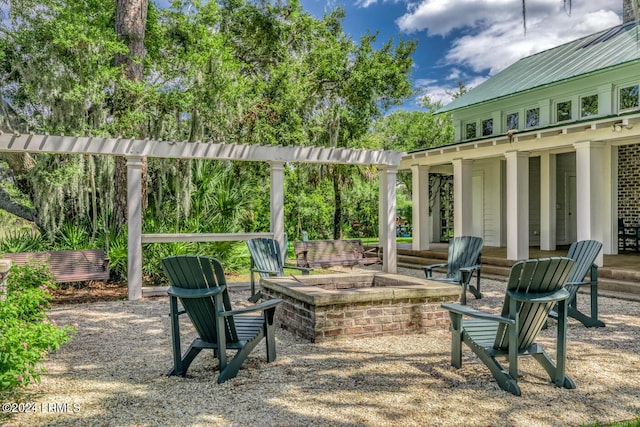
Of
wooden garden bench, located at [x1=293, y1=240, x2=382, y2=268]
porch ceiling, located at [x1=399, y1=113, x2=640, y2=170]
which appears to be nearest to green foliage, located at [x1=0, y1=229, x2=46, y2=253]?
wooden garden bench, located at [x1=293, y1=240, x2=382, y2=268]

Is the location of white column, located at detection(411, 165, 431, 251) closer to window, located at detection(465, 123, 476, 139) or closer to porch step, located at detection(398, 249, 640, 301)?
porch step, located at detection(398, 249, 640, 301)

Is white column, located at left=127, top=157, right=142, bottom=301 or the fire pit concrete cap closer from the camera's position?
the fire pit concrete cap

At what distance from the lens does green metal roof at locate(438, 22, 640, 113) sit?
31.7ft

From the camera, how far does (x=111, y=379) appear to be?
11.0 feet

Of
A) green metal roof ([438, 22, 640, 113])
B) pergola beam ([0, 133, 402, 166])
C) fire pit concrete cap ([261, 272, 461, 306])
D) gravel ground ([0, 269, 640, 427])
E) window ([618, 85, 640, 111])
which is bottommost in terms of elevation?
gravel ground ([0, 269, 640, 427])

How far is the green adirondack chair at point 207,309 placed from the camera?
3195mm

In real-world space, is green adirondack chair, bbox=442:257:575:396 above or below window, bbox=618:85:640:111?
below

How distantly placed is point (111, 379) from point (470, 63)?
31572 millimetres

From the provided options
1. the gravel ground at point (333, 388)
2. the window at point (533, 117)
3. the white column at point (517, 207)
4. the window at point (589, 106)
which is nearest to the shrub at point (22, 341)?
the gravel ground at point (333, 388)

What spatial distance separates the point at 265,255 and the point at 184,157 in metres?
1.96

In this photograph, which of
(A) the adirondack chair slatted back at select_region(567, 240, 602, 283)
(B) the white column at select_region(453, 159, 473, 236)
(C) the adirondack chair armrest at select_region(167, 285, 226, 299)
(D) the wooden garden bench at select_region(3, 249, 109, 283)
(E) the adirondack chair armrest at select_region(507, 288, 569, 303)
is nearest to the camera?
(E) the adirondack chair armrest at select_region(507, 288, 569, 303)

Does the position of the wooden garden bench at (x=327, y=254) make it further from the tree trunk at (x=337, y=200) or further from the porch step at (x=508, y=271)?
the tree trunk at (x=337, y=200)

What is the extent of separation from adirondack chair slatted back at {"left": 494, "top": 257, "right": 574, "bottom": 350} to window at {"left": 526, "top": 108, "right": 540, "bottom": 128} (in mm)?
9057

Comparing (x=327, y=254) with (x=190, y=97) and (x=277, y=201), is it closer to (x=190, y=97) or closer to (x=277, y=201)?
(x=277, y=201)
